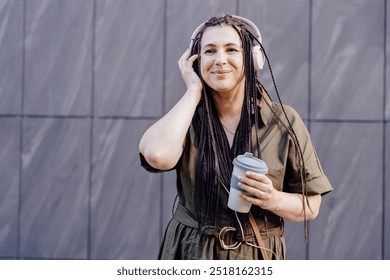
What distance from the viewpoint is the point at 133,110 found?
20.8 ft

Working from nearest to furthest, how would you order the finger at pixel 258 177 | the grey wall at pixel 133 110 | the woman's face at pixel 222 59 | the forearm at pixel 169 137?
the finger at pixel 258 177
the forearm at pixel 169 137
the woman's face at pixel 222 59
the grey wall at pixel 133 110

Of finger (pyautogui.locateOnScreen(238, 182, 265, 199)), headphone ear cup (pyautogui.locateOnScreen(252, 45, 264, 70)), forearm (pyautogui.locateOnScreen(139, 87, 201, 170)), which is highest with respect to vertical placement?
headphone ear cup (pyautogui.locateOnScreen(252, 45, 264, 70))

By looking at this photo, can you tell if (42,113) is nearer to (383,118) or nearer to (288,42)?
(288,42)

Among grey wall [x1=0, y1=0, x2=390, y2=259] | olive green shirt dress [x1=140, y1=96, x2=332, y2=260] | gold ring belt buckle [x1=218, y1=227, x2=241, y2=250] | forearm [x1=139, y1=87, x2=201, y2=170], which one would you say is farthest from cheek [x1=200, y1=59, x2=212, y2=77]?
grey wall [x1=0, y1=0, x2=390, y2=259]

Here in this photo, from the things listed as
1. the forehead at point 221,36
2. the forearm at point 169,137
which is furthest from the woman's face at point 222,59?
the forearm at point 169,137

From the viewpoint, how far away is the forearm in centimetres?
253

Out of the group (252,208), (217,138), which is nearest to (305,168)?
(252,208)

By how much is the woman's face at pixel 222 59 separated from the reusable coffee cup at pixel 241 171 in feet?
1.11

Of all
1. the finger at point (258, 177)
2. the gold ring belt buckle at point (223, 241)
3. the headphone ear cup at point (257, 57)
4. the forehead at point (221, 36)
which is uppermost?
the forehead at point (221, 36)

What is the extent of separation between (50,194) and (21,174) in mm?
346

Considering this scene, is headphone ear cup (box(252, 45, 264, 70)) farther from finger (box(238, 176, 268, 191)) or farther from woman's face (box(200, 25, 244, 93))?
finger (box(238, 176, 268, 191))

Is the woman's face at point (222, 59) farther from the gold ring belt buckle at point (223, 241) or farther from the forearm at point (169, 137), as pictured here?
the gold ring belt buckle at point (223, 241)

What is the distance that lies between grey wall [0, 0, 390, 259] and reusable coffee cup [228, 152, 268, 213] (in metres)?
3.83

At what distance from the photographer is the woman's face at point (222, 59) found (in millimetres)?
2643
